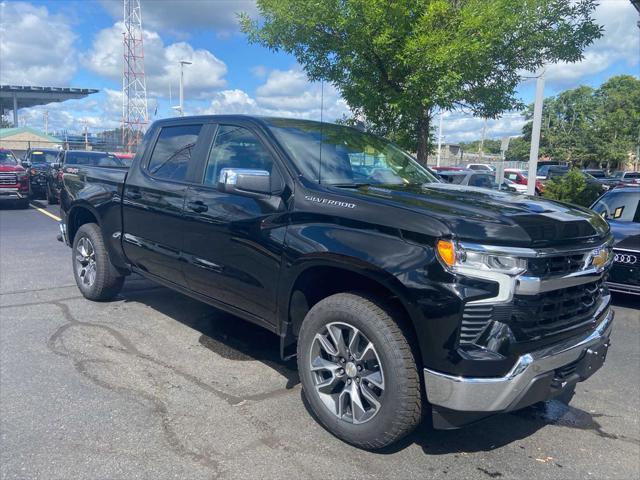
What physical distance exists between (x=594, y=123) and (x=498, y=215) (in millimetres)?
57940

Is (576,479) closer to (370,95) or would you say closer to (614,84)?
(370,95)

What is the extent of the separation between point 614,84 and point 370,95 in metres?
59.8

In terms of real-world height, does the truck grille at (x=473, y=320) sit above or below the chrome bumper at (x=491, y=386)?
above

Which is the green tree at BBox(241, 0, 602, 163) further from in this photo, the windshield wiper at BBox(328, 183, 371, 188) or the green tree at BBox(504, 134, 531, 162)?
the green tree at BBox(504, 134, 531, 162)

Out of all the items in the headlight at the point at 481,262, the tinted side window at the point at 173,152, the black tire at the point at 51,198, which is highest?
the tinted side window at the point at 173,152

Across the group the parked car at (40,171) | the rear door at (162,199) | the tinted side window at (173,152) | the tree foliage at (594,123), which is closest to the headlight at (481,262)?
the rear door at (162,199)

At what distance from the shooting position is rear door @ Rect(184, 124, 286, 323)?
3.72m

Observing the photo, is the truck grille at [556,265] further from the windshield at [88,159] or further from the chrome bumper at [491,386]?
the windshield at [88,159]

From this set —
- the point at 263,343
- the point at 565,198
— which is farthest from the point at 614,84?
the point at 263,343

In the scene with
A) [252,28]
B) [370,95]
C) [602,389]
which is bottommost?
[602,389]

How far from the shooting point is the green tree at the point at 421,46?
6.77 meters

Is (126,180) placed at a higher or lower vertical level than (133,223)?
higher

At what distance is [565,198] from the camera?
13148 mm

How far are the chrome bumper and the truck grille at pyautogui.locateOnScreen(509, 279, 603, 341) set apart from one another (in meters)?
0.12
